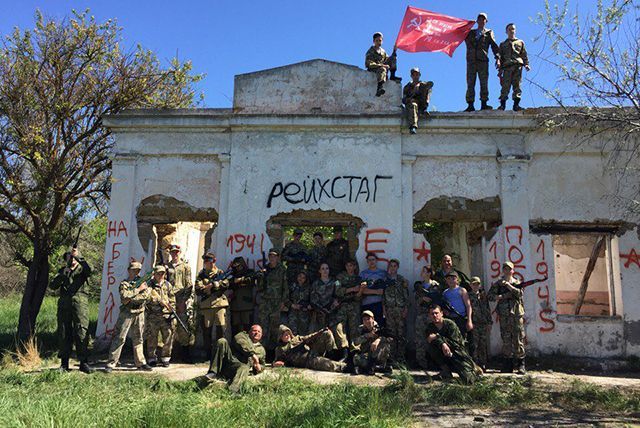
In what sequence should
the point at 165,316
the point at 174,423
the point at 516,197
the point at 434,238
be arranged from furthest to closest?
1. the point at 434,238
2. the point at 516,197
3. the point at 165,316
4. the point at 174,423

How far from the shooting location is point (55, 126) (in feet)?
31.1

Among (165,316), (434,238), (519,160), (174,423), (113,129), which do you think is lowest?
(174,423)

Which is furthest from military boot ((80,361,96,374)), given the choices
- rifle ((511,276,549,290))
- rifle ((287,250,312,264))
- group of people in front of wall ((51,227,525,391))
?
rifle ((511,276,549,290))

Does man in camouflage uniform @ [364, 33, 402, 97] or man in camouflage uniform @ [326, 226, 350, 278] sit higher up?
man in camouflage uniform @ [364, 33, 402, 97]

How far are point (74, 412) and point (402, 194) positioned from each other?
6266 mm

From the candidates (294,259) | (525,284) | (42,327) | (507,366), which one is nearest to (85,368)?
(294,259)

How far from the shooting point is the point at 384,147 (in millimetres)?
9211

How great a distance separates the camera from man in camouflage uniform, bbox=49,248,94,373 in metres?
7.24

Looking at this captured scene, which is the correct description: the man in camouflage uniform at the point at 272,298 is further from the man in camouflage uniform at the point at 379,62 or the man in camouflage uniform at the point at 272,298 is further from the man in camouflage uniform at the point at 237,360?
the man in camouflage uniform at the point at 379,62

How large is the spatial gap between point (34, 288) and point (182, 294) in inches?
136

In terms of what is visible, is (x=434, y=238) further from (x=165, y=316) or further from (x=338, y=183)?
(x=165, y=316)

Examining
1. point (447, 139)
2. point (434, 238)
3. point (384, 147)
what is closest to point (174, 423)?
point (384, 147)

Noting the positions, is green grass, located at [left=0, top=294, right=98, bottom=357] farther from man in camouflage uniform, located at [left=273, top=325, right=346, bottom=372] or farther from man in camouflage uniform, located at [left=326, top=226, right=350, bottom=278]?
man in camouflage uniform, located at [left=326, top=226, right=350, bottom=278]

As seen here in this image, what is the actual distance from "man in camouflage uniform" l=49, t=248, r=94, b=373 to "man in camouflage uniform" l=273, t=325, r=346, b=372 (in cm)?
278
